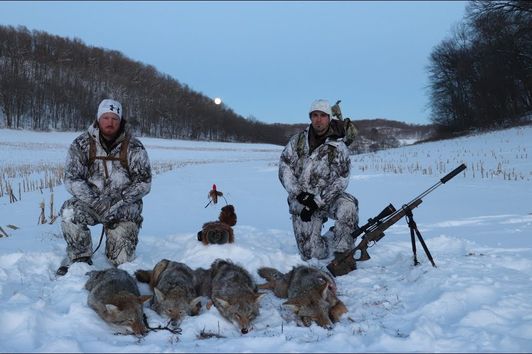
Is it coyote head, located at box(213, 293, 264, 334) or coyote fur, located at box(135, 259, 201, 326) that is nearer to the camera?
coyote head, located at box(213, 293, 264, 334)

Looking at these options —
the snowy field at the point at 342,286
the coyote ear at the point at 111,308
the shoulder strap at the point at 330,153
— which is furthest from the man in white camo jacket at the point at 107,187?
the shoulder strap at the point at 330,153

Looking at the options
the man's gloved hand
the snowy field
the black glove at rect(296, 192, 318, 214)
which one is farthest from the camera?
the black glove at rect(296, 192, 318, 214)

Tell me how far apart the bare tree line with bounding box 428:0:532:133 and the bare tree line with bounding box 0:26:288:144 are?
3992cm

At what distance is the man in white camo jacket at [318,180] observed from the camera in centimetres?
664

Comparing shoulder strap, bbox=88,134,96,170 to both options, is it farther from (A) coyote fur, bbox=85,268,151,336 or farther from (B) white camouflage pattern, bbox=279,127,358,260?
(B) white camouflage pattern, bbox=279,127,358,260

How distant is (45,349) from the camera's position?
3.43m

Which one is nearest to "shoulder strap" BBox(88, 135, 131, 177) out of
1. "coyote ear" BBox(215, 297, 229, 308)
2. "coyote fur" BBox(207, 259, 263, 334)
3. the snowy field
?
the snowy field

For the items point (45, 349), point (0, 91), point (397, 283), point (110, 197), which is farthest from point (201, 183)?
point (0, 91)

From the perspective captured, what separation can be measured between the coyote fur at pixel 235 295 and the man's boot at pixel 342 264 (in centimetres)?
118

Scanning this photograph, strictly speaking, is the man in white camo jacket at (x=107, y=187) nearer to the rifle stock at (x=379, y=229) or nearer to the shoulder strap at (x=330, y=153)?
the shoulder strap at (x=330, y=153)

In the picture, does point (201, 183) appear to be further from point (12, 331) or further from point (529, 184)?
point (12, 331)

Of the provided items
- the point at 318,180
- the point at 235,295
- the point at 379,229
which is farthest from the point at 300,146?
the point at 235,295

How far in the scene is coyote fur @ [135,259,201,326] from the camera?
183 inches

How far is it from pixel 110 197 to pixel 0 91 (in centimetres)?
6518
